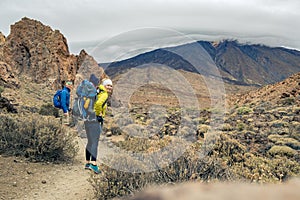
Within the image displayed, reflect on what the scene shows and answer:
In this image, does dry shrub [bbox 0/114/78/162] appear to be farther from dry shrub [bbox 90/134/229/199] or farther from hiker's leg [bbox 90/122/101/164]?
dry shrub [bbox 90/134/229/199]

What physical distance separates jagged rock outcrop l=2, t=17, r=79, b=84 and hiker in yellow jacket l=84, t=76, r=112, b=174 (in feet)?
95.9

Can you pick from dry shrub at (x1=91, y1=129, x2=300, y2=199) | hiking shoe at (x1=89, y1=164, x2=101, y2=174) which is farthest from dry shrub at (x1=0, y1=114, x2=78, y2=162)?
dry shrub at (x1=91, y1=129, x2=300, y2=199)

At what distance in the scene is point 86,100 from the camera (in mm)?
6824

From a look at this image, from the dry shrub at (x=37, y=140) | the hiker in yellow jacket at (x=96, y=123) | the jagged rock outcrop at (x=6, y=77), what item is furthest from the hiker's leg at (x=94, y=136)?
the jagged rock outcrop at (x=6, y=77)

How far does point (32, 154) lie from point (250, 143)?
22.8 feet

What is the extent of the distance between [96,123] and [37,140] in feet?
6.27

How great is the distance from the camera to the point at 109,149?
35.5ft

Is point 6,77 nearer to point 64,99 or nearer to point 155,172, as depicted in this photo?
point 64,99

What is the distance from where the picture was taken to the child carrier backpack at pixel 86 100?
6789 mm

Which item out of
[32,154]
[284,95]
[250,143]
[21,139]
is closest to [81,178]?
[32,154]

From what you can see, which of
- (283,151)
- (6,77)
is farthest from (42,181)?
(6,77)

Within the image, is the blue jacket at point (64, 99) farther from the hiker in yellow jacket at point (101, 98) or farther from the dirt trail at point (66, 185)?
the dirt trail at point (66, 185)

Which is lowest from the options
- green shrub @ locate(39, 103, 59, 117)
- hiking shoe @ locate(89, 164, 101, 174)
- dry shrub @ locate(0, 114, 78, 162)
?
green shrub @ locate(39, 103, 59, 117)

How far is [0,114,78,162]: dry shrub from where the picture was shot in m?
7.96
